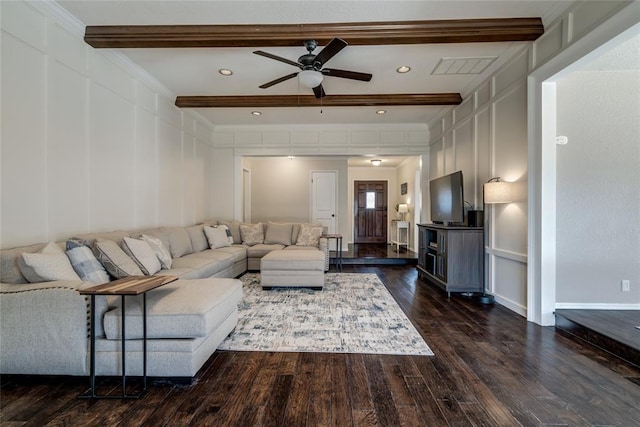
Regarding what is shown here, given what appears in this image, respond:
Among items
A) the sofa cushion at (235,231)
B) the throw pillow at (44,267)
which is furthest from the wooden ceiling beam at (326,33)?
the sofa cushion at (235,231)

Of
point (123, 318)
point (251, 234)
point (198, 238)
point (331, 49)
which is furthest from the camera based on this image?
point (251, 234)

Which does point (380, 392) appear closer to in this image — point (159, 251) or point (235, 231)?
point (159, 251)

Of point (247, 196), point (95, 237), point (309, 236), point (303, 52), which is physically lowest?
point (309, 236)

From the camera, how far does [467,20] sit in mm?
2709

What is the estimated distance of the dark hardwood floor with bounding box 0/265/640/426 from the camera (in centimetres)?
160

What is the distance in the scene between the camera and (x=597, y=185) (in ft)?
9.45

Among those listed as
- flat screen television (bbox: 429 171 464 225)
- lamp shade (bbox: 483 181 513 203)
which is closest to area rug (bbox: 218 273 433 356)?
flat screen television (bbox: 429 171 464 225)

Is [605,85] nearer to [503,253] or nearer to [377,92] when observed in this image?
[503,253]

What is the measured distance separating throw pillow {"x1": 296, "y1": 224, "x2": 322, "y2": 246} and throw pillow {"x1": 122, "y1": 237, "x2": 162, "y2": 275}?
3.00 metres

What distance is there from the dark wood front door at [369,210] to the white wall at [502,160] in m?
5.14

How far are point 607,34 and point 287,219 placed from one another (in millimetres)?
6526

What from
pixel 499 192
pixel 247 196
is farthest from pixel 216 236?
pixel 499 192

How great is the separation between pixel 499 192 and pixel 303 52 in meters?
2.80

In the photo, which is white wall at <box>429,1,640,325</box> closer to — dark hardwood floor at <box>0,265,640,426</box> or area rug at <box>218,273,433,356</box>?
dark hardwood floor at <box>0,265,640,426</box>
